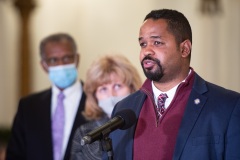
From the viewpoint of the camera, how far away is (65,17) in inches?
329

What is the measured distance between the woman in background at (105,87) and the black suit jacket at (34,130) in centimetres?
30

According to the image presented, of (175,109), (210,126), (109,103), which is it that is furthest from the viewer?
(109,103)

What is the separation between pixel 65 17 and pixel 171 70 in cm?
616

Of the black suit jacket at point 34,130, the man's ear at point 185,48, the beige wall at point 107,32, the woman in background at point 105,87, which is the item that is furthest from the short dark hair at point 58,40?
the beige wall at point 107,32

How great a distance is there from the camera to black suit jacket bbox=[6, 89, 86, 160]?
3.59 m

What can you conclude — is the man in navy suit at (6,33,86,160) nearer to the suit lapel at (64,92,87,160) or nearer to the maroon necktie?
the suit lapel at (64,92,87,160)

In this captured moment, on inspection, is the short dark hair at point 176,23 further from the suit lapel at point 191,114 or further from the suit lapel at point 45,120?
the suit lapel at point 45,120

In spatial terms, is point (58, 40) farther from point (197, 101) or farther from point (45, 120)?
point (197, 101)

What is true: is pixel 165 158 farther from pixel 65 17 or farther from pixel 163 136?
pixel 65 17

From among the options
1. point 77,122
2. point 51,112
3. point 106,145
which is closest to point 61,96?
point 51,112

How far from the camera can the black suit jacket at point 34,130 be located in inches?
141

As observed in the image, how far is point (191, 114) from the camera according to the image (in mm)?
2303

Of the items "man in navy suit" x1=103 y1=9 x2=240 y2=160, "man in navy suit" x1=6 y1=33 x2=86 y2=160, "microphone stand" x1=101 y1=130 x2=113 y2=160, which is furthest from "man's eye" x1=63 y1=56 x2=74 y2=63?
"microphone stand" x1=101 y1=130 x2=113 y2=160

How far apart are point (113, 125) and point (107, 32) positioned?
20.3 feet
